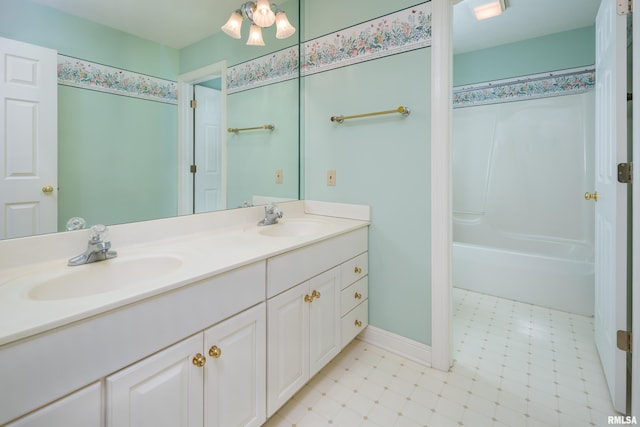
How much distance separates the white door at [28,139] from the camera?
3.11 feet

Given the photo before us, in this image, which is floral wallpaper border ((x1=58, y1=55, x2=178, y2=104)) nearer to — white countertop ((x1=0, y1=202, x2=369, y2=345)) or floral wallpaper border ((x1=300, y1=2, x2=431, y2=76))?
white countertop ((x1=0, y1=202, x2=369, y2=345))

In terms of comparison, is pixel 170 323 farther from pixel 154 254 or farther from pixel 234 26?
pixel 234 26

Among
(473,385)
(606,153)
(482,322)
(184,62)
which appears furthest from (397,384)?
(184,62)

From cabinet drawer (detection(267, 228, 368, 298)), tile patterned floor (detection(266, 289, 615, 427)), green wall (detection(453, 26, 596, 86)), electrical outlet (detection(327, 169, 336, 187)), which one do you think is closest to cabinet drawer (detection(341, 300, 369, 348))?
tile patterned floor (detection(266, 289, 615, 427))

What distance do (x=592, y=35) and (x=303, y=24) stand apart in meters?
2.43

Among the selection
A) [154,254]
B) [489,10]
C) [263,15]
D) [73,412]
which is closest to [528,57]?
[489,10]

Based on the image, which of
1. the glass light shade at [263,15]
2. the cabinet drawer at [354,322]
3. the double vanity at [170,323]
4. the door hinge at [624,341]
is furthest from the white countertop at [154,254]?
the door hinge at [624,341]

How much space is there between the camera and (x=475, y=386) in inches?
60.9

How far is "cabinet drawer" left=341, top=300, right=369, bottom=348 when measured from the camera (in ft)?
5.59

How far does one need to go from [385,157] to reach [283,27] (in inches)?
40.4

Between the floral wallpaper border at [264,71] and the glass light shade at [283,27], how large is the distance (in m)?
0.10

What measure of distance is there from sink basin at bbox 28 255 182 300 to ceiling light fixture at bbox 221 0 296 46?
1.23 meters

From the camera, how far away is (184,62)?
4.65ft

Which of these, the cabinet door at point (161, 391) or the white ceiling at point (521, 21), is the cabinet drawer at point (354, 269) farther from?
the white ceiling at point (521, 21)
